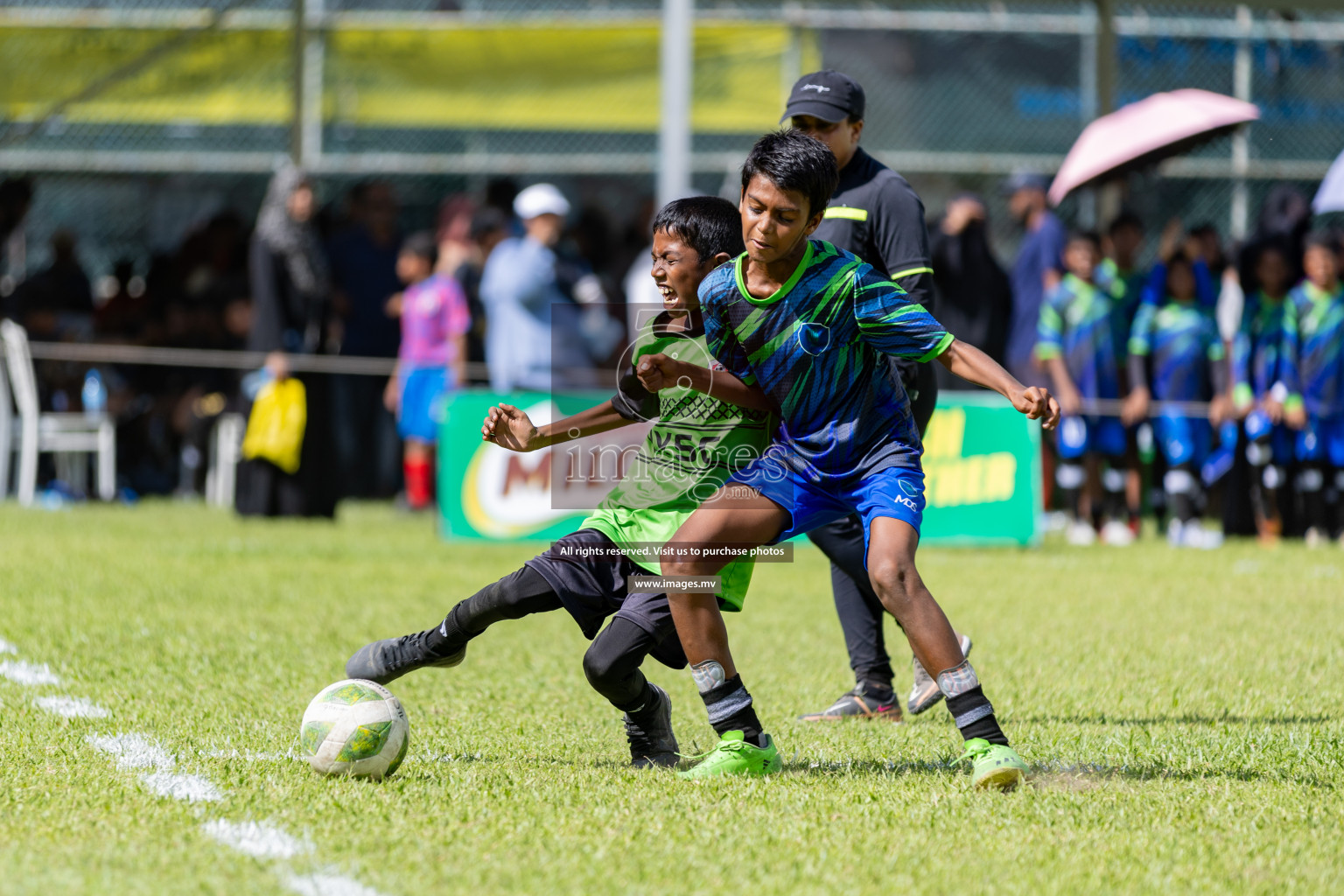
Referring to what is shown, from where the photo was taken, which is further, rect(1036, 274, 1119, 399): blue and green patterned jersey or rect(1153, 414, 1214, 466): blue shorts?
rect(1036, 274, 1119, 399): blue and green patterned jersey

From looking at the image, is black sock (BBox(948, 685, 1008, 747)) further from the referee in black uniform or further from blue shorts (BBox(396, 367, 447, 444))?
blue shorts (BBox(396, 367, 447, 444))

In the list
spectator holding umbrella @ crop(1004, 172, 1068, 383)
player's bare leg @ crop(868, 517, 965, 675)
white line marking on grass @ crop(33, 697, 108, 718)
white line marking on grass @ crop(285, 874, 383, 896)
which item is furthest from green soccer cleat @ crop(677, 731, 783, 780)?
spectator holding umbrella @ crop(1004, 172, 1068, 383)

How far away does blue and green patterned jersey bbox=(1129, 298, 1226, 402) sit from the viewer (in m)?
12.2

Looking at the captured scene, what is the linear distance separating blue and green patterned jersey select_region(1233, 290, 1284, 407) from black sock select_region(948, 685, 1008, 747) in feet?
27.9

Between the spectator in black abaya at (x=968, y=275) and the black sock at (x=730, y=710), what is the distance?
316 inches

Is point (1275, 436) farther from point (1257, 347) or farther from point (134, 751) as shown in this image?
point (134, 751)

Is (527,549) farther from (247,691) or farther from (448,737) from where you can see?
(448,737)

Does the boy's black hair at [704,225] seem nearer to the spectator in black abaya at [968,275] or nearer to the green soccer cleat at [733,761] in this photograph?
the green soccer cleat at [733,761]

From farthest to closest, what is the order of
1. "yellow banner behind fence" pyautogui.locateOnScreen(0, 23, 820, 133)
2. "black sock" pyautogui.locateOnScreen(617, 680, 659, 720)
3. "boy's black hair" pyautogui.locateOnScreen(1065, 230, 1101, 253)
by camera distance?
1. "yellow banner behind fence" pyautogui.locateOnScreen(0, 23, 820, 133)
2. "boy's black hair" pyautogui.locateOnScreen(1065, 230, 1101, 253)
3. "black sock" pyautogui.locateOnScreen(617, 680, 659, 720)

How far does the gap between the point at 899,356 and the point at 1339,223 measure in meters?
12.0

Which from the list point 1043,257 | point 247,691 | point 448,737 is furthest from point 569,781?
point 1043,257

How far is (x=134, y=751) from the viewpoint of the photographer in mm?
4668

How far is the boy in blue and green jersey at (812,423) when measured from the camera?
4301 millimetres

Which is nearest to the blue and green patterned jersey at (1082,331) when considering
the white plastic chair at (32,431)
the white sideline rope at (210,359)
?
the white sideline rope at (210,359)
